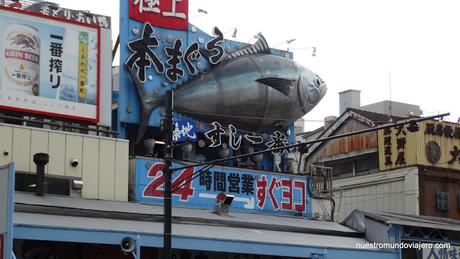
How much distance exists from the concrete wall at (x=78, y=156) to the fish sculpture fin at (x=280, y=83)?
6440 mm

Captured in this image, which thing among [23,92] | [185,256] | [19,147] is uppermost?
[23,92]

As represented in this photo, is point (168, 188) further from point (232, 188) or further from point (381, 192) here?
point (381, 192)

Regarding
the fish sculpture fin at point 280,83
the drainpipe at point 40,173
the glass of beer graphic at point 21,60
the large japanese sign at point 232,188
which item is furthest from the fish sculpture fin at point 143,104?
the drainpipe at point 40,173

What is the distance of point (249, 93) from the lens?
99.8ft

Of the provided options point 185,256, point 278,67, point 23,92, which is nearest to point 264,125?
point 278,67

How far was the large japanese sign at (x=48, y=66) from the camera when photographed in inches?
984

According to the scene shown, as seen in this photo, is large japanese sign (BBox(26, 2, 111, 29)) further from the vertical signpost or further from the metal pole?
the vertical signpost

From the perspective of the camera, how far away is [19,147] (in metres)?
24.3

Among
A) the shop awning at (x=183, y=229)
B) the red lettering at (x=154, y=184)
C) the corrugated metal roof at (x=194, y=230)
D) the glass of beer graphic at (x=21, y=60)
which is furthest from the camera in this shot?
the red lettering at (x=154, y=184)

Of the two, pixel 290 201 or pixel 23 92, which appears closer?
pixel 23 92

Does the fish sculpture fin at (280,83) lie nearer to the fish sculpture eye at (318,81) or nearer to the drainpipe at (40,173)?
the fish sculpture eye at (318,81)

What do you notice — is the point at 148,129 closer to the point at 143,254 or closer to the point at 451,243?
the point at 143,254

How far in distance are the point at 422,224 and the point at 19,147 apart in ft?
47.0

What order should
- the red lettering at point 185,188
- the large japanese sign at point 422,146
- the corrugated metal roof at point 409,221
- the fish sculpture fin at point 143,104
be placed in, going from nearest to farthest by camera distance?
the red lettering at point 185,188 → the fish sculpture fin at point 143,104 → the corrugated metal roof at point 409,221 → the large japanese sign at point 422,146
